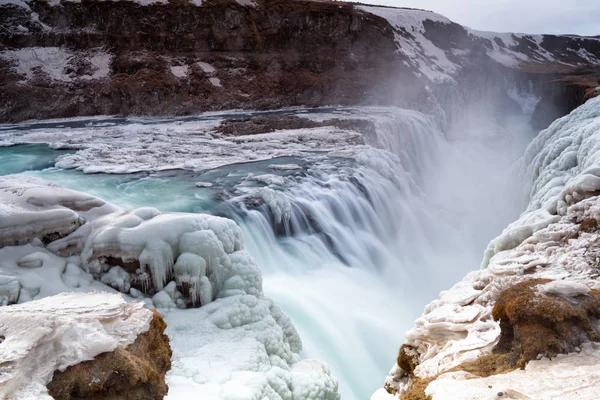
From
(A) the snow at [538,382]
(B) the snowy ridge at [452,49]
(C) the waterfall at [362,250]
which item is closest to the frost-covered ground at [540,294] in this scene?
(A) the snow at [538,382]

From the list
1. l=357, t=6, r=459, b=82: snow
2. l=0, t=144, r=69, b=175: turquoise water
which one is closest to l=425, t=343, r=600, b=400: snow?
l=0, t=144, r=69, b=175: turquoise water

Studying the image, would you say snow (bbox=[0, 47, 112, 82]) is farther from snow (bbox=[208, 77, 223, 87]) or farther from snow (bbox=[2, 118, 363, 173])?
snow (bbox=[2, 118, 363, 173])

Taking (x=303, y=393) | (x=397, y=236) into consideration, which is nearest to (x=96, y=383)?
(x=303, y=393)

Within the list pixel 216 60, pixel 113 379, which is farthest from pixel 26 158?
pixel 216 60

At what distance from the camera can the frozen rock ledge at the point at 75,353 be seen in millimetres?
1869

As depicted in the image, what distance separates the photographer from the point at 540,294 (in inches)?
101

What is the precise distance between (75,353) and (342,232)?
8160 mm

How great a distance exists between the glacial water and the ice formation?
1.64 m

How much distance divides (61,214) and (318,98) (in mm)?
26218

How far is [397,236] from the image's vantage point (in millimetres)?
11586

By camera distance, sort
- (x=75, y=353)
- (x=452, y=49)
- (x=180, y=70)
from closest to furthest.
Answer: (x=75, y=353)
(x=180, y=70)
(x=452, y=49)

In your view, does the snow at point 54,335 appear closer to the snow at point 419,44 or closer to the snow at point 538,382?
the snow at point 538,382

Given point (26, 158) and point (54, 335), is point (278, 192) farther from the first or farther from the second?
point (26, 158)

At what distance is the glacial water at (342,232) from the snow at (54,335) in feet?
12.2
